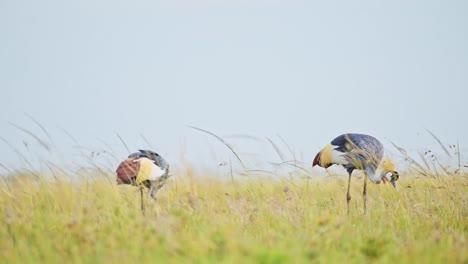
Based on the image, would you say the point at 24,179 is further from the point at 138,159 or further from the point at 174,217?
the point at 174,217

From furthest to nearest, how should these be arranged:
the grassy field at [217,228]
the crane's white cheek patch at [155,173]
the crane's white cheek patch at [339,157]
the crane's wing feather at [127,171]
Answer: the crane's white cheek patch at [339,157]
the crane's white cheek patch at [155,173]
the crane's wing feather at [127,171]
the grassy field at [217,228]

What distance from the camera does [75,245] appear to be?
5.00m

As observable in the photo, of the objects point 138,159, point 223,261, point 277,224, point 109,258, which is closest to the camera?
point 223,261

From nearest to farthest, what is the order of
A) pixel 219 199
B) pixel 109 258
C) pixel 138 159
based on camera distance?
1. pixel 109 258
2. pixel 138 159
3. pixel 219 199

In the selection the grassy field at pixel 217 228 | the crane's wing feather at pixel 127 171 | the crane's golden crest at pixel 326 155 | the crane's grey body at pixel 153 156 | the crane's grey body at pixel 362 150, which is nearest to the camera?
the grassy field at pixel 217 228

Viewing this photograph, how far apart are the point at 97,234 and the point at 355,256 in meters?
2.38

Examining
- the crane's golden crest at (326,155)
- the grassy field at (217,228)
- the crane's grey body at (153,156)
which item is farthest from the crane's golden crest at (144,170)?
the crane's golden crest at (326,155)

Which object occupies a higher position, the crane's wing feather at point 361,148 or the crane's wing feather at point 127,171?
the crane's wing feather at point 361,148

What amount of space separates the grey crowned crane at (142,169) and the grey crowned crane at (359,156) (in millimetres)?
2762

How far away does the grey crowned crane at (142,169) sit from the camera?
8.11 meters

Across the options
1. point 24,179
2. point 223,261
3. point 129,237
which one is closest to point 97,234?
point 129,237

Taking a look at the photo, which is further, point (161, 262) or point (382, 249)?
point (382, 249)

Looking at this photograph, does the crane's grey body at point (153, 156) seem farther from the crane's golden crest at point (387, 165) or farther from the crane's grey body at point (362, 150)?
the crane's golden crest at point (387, 165)

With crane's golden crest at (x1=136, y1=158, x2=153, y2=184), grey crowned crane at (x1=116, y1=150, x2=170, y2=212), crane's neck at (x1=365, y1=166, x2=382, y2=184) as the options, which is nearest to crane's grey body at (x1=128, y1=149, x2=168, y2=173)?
grey crowned crane at (x1=116, y1=150, x2=170, y2=212)
